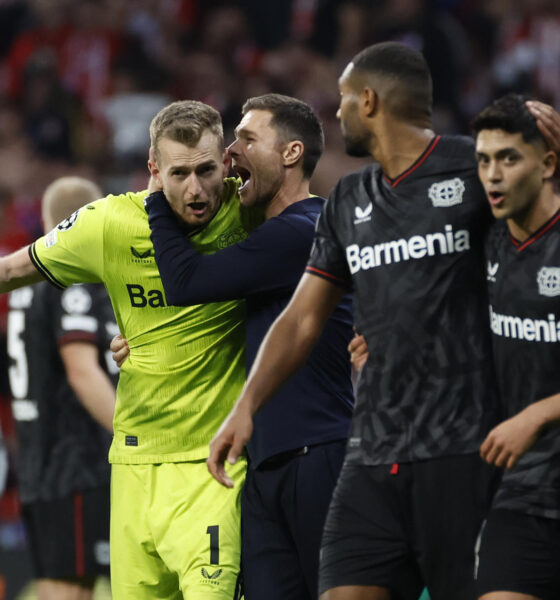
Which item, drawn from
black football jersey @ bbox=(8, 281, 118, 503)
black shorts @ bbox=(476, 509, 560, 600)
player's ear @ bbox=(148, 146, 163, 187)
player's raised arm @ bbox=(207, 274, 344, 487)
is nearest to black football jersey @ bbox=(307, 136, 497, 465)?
player's raised arm @ bbox=(207, 274, 344, 487)

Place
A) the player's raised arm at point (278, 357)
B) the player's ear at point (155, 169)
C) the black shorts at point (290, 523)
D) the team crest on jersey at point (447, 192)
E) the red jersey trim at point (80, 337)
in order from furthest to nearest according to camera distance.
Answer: the red jersey trim at point (80, 337) < the player's ear at point (155, 169) < the black shorts at point (290, 523) < the player's raised arm at point (278, 357) < the team crest on jersey at point (447, 192)

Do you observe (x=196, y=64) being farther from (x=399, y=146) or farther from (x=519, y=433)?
(x=519, y=433)

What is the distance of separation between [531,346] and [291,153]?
4.67 ft

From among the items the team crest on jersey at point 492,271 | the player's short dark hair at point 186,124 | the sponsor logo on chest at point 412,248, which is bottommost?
the team crest on jersey at point 492,271

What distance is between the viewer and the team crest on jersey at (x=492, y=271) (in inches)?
134

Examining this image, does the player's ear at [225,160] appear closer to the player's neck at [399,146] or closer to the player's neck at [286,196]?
the player's neck at [286,196]

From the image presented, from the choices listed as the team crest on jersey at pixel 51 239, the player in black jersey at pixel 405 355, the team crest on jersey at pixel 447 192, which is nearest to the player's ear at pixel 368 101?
the player in black jersey at pixel 405 355

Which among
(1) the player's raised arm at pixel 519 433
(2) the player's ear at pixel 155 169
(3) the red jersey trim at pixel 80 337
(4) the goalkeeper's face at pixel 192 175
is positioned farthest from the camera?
(3) the red jersey trim at pixel 80 337

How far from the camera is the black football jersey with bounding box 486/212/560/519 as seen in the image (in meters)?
3.30

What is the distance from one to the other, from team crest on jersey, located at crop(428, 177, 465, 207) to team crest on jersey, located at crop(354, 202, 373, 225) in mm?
197

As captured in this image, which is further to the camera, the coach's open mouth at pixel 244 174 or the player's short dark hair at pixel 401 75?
the coach's open mouth at pixel 244 174

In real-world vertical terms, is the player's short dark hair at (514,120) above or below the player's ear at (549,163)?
above

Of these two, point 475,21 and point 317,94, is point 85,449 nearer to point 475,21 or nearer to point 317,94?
point 317,94

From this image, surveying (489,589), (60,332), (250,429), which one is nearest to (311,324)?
(250,429)
